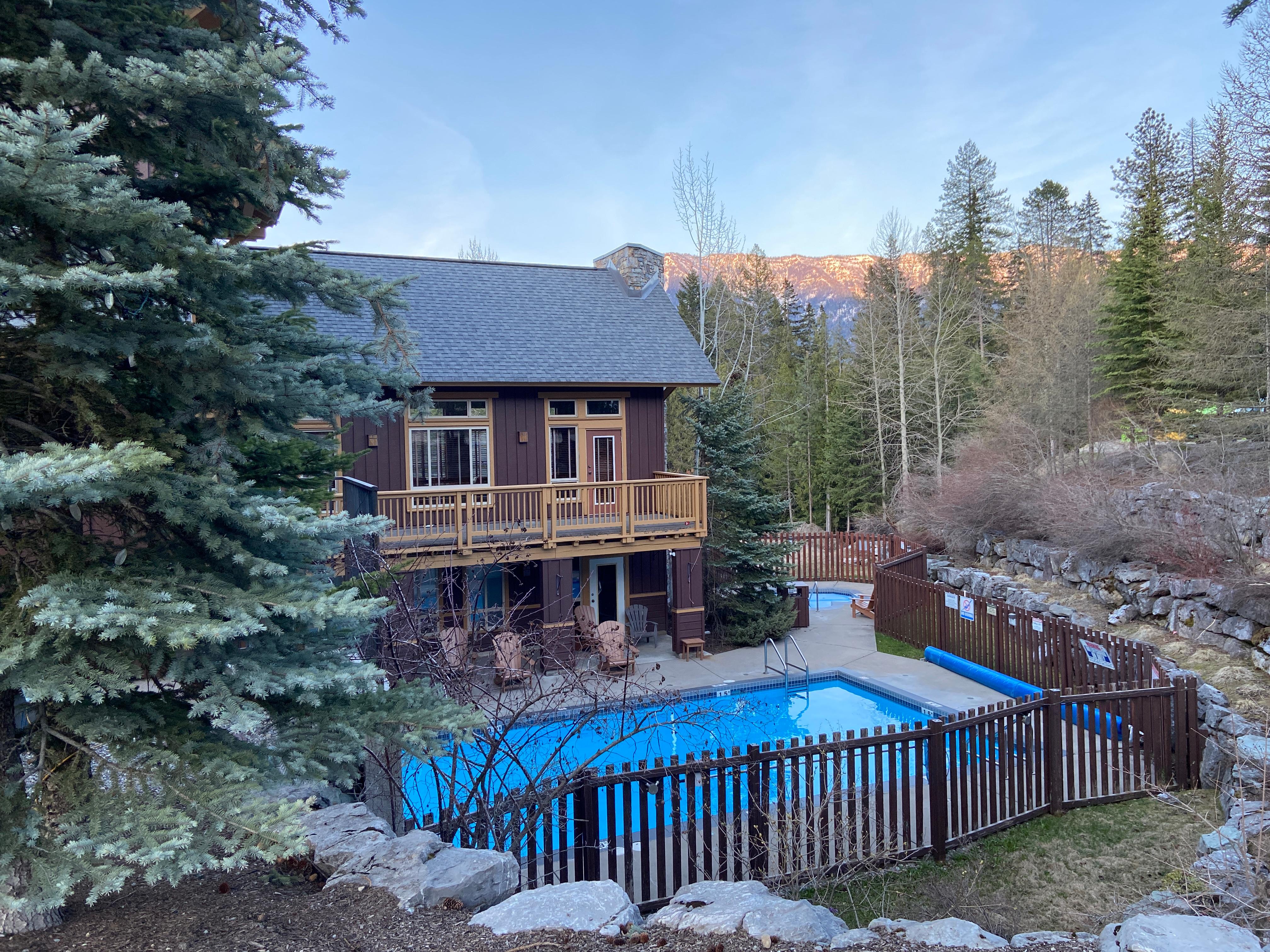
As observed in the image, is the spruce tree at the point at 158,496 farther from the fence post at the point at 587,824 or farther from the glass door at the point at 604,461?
→ the glass door at the point at 604,461

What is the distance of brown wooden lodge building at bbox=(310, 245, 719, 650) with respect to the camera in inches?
517

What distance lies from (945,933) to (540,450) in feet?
40.3

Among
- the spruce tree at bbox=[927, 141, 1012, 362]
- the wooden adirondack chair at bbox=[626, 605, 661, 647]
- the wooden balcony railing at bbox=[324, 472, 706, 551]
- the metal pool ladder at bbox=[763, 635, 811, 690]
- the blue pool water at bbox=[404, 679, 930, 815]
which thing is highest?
the spruce tree at bbox=[927, 141, 1012, 362]

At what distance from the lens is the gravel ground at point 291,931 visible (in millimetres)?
3158

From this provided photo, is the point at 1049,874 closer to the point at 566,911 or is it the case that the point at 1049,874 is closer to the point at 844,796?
the point at 844,796

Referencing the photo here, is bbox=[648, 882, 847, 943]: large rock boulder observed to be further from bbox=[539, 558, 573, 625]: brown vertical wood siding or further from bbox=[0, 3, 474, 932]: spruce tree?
bbox=[539, 558, 573, 625]: brown vertical wood siding

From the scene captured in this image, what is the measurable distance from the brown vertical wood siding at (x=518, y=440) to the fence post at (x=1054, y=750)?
387 inches

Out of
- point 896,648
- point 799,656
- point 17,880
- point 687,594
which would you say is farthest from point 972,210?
point 17,880

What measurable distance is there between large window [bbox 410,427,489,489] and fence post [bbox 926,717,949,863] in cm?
1033

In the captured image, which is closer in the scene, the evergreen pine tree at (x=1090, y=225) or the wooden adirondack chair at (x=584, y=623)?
the wooden adirondack chair at (x=584, y=623)

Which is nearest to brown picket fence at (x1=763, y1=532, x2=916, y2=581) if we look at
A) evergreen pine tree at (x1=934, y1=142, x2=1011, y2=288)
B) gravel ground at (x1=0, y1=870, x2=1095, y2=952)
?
gravel ground at (x1=0, y1=870, x2=1095, y2=952)

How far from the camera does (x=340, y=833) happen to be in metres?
4.36

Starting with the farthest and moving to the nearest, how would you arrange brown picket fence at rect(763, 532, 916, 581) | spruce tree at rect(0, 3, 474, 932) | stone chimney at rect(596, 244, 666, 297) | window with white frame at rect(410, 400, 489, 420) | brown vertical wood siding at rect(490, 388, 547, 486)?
brown picket fence at rect(763, 532, 916, 581), stone chimney at rect(596, 244, 666, 297), brown vertical wood siding at rect(490, 388, 547, 486), window with white frame at rect(410, 400, 489, 420), spruce tree at rect(0, 3, 474, 932)

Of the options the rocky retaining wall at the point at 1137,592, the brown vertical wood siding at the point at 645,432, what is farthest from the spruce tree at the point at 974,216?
the brown vertical wood siding at the point at 645,432
